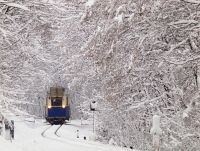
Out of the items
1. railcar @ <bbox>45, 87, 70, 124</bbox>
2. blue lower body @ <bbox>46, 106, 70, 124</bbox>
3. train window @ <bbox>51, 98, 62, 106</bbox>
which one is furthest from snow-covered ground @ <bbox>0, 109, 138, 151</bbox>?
train window @ <bbox>51, 98, 62, 106</bbox>

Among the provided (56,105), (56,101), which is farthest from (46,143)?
(56,105)

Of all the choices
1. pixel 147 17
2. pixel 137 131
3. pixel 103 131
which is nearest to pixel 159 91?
pixel 137 131

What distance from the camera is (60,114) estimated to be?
48500 millimetres

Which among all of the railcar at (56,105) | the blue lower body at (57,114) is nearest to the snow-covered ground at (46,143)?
the blue lower body at (57,114)

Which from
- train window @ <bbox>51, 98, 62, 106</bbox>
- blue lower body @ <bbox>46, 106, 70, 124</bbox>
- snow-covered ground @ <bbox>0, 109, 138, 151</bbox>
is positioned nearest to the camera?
snow-covered ground @ <bbox>0, 109, 138, 151</bbox>

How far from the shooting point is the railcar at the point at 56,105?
48.0m

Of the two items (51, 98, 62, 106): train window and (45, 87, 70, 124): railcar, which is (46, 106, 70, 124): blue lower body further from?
(51, 98, 62, 106): train window

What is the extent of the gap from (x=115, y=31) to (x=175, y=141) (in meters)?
7.59

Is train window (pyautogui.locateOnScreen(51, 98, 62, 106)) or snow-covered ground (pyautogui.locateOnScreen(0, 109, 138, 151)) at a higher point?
train window (pyautogui.locateOnScreen(51, 98, 62, 106))

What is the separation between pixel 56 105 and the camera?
158 ft

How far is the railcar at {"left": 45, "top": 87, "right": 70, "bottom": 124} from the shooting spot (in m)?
48.0

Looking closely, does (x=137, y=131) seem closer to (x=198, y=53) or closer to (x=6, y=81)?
(x=6, y=81)

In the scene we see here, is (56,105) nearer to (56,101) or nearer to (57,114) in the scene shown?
(56,101)

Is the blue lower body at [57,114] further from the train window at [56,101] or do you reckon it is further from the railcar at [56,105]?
the train window at [56,101]
